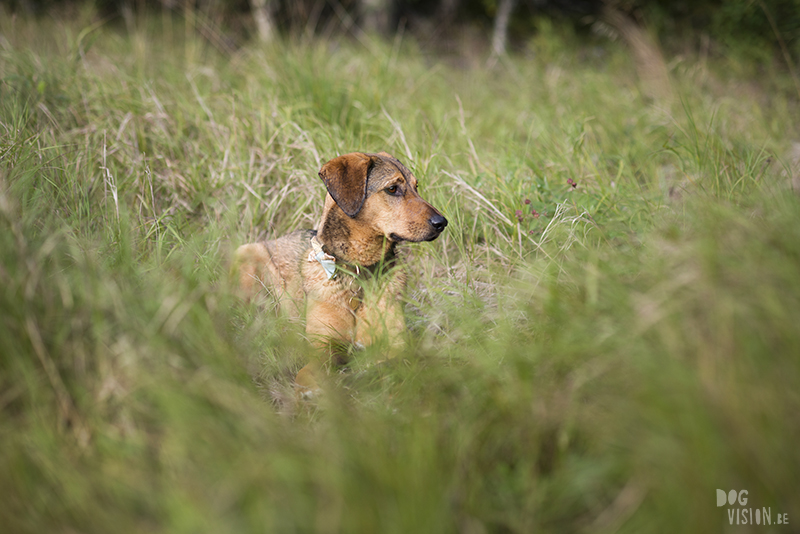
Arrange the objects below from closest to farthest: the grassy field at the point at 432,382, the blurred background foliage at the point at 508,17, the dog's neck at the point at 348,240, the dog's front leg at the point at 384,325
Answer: the grassy field at the point at 432,382 < the dog's front leg at the point at 384,325 < the dog's neck at the point at 348,240 < the blurred background foliage at the point at 508,17

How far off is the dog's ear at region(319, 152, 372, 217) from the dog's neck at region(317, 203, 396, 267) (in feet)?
0.53

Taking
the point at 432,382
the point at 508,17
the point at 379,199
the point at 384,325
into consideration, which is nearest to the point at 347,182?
the point at 379,199

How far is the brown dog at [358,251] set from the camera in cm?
299

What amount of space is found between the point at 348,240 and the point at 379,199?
1.05 feet

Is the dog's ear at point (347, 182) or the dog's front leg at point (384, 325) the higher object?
the dog's ear at point (347, 182)

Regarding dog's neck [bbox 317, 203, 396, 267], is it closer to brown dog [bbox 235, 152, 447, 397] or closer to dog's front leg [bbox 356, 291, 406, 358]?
brown dog [bbox 235, 152, 447, 397]

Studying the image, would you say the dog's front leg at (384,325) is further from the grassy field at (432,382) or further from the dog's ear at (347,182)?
the dog's ear at (347,182)

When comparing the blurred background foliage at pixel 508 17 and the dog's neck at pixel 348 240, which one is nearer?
the dog's neck at pixel 348 240

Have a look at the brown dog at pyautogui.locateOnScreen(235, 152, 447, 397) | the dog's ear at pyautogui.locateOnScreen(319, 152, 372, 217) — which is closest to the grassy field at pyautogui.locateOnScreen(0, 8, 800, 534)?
the brown dog at pyautogui.locateOnScreen(235, 152, 447, 397)

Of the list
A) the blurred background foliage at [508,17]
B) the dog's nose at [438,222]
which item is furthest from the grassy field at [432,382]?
the blurred background foliage at [508,17]

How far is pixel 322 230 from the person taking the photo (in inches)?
125

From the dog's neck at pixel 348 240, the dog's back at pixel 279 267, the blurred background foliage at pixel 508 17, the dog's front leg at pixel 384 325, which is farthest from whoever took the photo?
the blurred background foliage at pixel 508 17

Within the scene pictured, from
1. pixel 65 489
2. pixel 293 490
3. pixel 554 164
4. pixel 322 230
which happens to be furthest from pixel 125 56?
pixel 293 490

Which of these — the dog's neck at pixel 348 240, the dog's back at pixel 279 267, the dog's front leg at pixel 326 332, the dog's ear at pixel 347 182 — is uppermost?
the dog's ear at pixel 347 182
